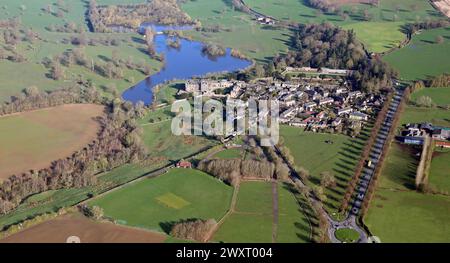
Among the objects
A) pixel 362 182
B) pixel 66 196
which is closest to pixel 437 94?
pixel 362 182

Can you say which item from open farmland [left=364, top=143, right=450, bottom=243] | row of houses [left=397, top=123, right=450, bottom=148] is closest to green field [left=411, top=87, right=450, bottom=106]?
row of houses [left=397, top=123, right=450, bottom=148]

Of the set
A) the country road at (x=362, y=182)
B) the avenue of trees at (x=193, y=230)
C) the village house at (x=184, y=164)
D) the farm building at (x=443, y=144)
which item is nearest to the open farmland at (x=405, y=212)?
the country road at (x=362, y=182)

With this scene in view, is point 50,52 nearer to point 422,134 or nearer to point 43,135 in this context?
point 43,135

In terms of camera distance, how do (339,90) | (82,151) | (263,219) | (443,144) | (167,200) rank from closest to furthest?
(263,219) < (167,200) < (82,151) < (443,144) < (339,90)

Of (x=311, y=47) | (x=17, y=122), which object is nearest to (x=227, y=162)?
(x=17, y=122)

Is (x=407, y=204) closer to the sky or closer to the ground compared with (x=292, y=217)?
closer to the sky

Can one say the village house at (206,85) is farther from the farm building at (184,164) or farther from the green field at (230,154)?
the farm building at (184,164)
